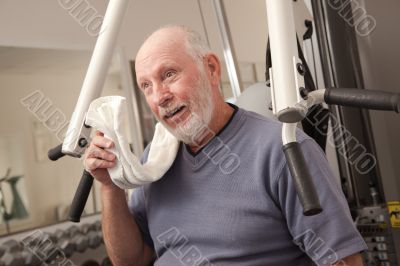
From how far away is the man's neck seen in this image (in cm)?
92

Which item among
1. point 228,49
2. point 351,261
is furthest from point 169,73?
point 228,49

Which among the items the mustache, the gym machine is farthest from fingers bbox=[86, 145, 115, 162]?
the gym machine

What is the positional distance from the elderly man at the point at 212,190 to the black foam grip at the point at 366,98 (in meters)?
0.21

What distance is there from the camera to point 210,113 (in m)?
0.88

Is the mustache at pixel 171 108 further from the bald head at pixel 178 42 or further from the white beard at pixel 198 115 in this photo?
the bald head at pixel 178 42

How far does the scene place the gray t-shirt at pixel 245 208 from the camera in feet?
2.30

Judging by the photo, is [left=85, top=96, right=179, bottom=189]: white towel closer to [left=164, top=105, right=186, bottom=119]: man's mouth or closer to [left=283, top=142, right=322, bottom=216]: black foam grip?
[left=164, top=105, right=186, bottom=119]: man's mouth

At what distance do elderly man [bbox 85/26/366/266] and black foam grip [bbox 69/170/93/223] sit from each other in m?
0.02

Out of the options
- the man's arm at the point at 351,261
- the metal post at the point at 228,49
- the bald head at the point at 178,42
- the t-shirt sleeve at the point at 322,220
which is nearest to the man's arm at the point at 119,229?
the bald head at the point at 178,42

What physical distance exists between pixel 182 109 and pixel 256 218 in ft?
0.90

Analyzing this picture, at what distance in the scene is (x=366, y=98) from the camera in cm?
50

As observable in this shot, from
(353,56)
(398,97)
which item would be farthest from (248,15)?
(398,97)

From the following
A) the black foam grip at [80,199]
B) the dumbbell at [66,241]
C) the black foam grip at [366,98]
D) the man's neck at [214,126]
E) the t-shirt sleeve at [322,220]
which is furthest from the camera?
the dumbbell at [66,241]

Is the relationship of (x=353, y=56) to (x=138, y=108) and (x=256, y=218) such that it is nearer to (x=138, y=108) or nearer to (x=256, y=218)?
(x=256, y=218)
